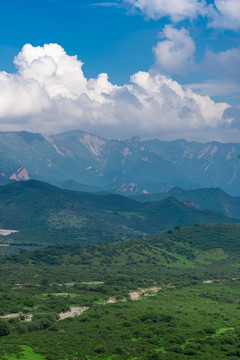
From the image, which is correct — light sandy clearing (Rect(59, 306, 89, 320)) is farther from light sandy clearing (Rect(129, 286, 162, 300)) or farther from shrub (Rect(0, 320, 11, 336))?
light sandy clearing (Rect(129, 286, 162, 300))

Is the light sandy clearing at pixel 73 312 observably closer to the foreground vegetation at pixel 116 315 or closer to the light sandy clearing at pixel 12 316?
the foreground vegetation at pixel 116 315

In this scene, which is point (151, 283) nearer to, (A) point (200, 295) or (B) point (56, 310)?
(A) point (200, 295)

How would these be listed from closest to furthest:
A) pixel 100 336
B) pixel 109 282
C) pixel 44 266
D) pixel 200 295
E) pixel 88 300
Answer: pixel 100 336 < pixel 88 300 < pixel 200 295 < pixel 109 282 < pixel 44 266

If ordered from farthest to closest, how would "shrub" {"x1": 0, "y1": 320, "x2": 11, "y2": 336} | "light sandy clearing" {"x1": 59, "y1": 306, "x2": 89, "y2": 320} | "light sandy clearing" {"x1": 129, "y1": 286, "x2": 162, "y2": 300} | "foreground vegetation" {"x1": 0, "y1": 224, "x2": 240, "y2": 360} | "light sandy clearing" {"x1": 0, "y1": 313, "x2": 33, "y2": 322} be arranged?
"light sandy clearing" {"x1": 129, "y1": 286, "x2": 162, "y2": 300}, "light sandy clearing" {"x1": 59, "y1": 306, "x2": 89, "y2": 320}, "light sandy clearing" {"x1": 0, "y1": 313, "x2": 33, "y2": 322}, "shrub" {"x1": 0, "y1": 320, "x2": 11, "y2": 336}, "foreground vegetation" {"x1": 0, "y1": 224, "x2": 240, "y2": 360}

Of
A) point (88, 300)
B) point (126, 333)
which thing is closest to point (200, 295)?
point (88, 300)

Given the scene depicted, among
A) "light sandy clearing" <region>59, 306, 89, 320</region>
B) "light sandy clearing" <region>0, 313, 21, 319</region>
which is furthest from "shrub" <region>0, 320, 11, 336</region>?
"light sandy clearing" <region>59, 306, 89, 320</region>

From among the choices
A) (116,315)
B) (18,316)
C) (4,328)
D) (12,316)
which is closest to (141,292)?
(116,315)

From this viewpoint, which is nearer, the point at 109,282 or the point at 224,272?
the point at 109,282

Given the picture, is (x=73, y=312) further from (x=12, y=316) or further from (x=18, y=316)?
(x=12, y=316)
